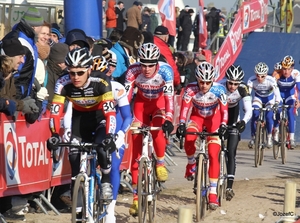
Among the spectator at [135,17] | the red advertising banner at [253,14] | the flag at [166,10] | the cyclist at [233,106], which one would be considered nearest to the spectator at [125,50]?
the cyclist at [233,106]

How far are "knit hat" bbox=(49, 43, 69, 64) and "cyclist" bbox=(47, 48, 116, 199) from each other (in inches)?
89.6

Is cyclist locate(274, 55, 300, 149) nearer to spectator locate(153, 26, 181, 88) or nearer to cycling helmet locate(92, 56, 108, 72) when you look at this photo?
spectator locate(153, 26, 181, 88)

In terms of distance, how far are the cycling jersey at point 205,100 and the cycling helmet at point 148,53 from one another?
0.96m

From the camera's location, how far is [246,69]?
25.4 m

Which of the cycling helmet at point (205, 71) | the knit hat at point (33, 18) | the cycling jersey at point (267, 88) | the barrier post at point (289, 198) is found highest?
the knit hat at point (33, 18)

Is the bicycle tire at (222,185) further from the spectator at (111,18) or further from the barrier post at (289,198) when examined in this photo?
the spectator at (111,18)

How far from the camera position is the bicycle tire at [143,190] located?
9625 millimetres

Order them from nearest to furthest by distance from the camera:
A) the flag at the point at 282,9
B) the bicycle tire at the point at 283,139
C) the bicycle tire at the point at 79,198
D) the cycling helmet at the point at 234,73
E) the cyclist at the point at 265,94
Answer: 1. the bicycle tire at the point at 79,198
2. the cycling helmet at the point at 234,73
3. the cyclist at the point at 265,94
4. the bicycle tire at the point at 283,139
5. the flag at the point at 282,9

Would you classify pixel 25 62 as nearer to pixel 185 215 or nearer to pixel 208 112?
pixel 208 112

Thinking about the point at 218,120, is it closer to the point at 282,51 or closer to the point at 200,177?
the point at 200,177

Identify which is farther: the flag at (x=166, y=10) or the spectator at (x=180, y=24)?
the spectator at (x=180, y=24)

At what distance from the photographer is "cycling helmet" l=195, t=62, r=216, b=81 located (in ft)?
36.2

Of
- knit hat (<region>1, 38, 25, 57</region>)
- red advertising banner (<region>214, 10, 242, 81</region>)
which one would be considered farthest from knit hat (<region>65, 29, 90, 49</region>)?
red advertising banner (<region>214, 10, 242, 81</region>)

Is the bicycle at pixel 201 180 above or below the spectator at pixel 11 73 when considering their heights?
below
